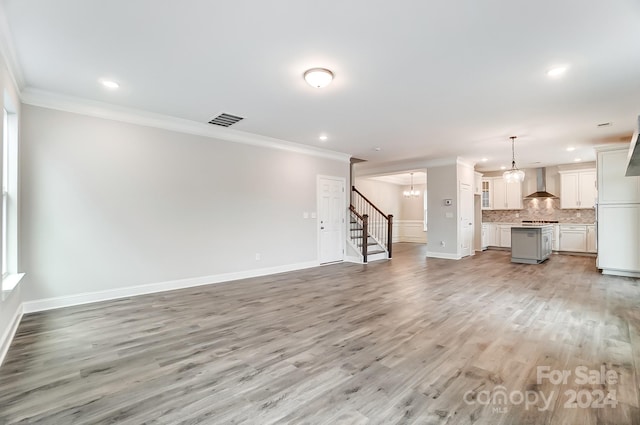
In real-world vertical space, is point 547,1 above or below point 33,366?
above

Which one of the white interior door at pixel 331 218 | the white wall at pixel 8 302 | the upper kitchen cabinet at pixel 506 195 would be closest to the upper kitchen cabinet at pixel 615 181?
the upper kitchen cabinet at pixel 506 195

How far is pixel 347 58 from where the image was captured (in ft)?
10.2

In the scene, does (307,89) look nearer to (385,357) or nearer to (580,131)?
Result: (385,357)

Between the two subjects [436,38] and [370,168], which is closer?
[436,38]

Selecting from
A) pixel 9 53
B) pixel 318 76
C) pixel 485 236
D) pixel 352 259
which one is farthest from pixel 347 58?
pixel 485 236

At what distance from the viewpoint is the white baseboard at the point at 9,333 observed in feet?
8.59

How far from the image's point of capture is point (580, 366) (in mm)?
2432

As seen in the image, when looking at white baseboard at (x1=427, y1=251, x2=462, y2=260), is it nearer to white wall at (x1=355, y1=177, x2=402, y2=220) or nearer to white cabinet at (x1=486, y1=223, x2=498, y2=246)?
→ white cabinet at (x1=486, y1=223, x2=498, y2=246)

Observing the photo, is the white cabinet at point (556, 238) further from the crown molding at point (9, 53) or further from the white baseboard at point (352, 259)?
the crown molding at point (9, 53)

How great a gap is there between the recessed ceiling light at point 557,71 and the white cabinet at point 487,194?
26.1ft

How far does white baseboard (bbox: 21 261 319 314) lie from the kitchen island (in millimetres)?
6065

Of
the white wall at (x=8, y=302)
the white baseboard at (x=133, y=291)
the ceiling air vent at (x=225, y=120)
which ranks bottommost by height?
the white baseboard at (x=133, y=291)

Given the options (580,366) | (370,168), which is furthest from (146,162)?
(370,168)

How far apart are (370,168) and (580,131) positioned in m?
5.53
